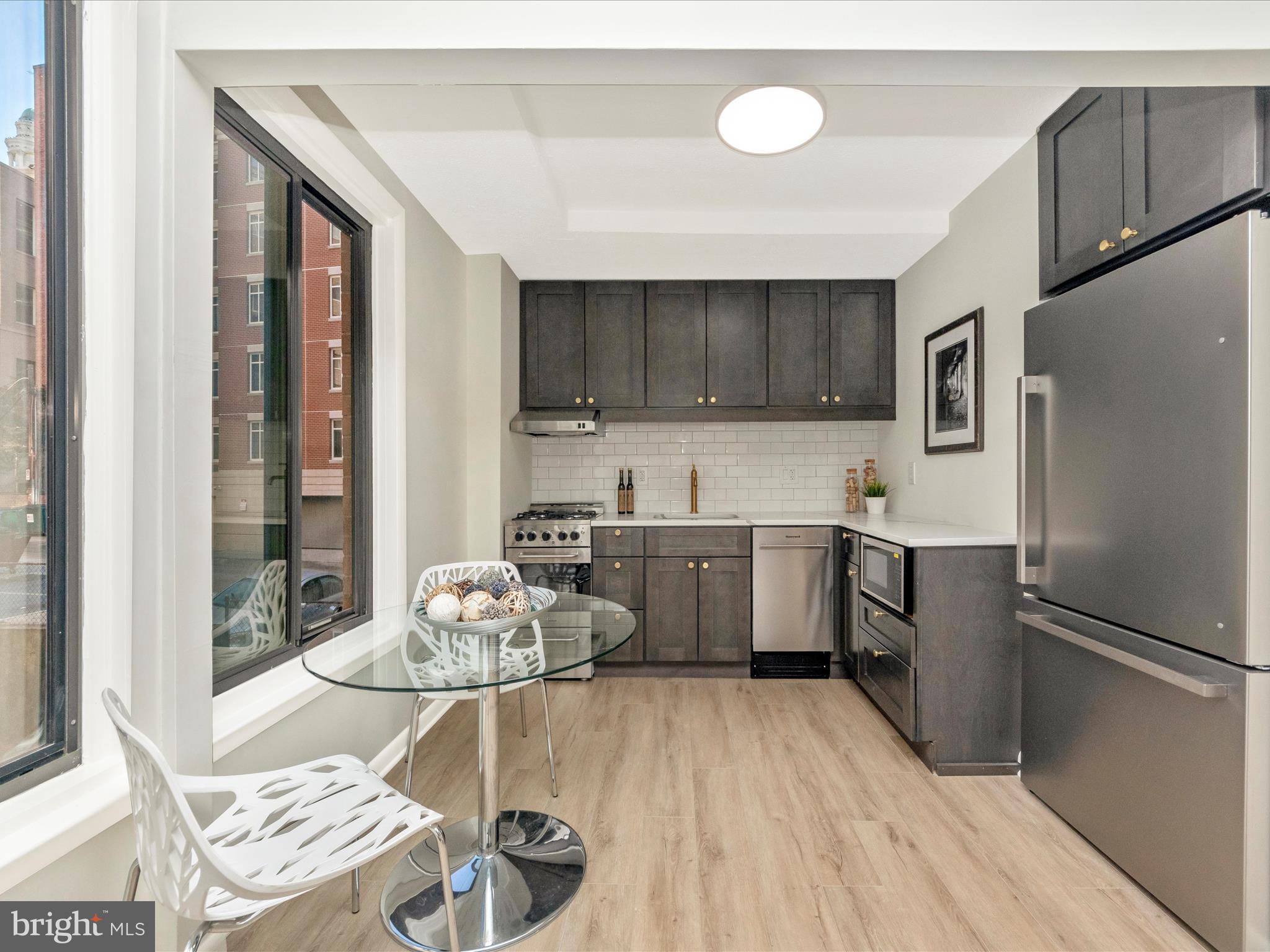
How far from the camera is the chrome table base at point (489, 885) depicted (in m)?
1.69

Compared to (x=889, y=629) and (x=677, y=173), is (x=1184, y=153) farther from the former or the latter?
(x=889, y=629)

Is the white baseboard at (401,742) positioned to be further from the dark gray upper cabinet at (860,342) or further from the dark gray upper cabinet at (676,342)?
the dark gray upper cabinet at (860,342)

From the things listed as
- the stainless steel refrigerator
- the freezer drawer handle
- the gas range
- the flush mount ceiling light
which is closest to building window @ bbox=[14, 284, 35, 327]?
the flush mount ceiling light

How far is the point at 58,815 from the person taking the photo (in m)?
1.22

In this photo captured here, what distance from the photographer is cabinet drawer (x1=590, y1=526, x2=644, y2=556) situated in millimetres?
3789

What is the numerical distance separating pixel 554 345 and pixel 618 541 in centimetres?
133

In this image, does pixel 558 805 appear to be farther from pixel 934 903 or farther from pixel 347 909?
pixel 934 903

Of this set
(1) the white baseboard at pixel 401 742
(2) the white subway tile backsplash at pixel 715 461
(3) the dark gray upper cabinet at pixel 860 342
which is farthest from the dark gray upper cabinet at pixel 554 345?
(1) the white baseboard at pixel 401 742

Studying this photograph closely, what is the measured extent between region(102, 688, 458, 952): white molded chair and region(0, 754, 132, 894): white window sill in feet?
0.38

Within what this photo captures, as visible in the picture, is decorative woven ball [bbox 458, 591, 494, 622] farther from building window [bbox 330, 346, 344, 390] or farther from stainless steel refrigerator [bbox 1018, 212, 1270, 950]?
stainless steel refrigerator [bbox 1018, 212, 1270, 950]

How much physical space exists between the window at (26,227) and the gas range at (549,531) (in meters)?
2.54

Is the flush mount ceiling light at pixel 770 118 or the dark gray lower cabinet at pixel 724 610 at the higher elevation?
the flush mount ceiling light at pixel 770 118

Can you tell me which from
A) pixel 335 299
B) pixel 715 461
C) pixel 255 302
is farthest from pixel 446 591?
pixel 715 461

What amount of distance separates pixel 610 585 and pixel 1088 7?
123 inches
